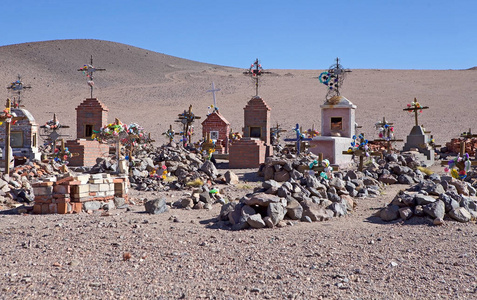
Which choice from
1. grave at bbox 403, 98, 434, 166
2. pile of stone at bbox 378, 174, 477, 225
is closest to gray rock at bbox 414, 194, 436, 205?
pile of stone at bbox 378, 174, 477, 225

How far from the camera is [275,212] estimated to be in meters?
7.48

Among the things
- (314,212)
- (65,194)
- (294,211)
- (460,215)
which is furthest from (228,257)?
(65,194)

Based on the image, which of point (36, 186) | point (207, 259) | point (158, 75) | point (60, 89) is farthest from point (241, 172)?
point (158, 75)

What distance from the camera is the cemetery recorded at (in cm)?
796

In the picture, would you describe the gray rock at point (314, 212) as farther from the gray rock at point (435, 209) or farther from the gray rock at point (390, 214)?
the gray rock at point (435, 209)

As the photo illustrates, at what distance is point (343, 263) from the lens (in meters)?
5.59

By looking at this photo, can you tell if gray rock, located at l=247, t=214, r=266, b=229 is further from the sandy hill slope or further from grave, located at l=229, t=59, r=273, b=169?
the sandy hill slope

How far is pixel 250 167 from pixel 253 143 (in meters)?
0.87

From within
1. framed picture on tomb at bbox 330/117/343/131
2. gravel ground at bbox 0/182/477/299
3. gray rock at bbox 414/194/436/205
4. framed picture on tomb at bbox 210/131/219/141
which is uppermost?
framed picture on tomb at bbox 330/117/343/131

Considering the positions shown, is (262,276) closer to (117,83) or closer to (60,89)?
(60,89)

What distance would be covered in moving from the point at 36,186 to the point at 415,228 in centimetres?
664

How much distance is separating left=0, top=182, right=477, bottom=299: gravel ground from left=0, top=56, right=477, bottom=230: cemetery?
0.48 meters

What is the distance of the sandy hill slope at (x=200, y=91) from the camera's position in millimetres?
47406

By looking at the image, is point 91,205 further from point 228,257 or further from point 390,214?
point 390,214
